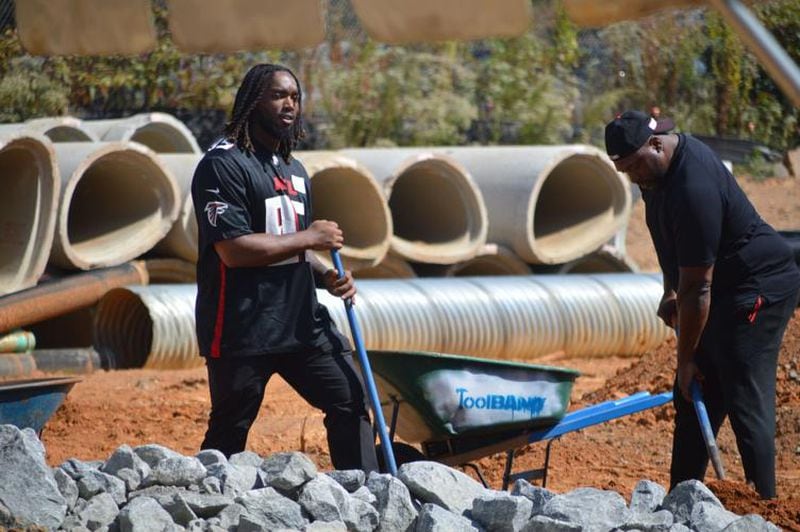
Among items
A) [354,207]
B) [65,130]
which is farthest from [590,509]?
[65,130]

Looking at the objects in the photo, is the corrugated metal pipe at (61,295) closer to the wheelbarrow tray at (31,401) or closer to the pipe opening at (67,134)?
the pipe opening at (67,134)

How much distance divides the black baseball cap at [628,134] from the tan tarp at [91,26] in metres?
1.89

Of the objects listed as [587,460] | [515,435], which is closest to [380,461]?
[515,435]

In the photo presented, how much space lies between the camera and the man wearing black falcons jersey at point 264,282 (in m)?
4.98

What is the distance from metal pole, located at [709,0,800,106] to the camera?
3.33 metres

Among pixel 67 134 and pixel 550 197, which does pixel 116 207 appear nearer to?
pixel 67 134

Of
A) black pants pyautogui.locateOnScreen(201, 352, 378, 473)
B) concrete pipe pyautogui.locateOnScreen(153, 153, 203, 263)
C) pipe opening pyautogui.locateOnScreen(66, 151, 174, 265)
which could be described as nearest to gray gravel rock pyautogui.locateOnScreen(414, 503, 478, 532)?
black pants pyautogui.locateOnScreen(201, 352, 378, 473)

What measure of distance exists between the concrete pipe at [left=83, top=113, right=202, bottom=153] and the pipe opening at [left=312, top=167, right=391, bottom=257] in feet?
5.72

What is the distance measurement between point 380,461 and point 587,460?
1960mm

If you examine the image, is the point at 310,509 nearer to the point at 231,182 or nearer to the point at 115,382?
the point at 231,182

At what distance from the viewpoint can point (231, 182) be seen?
4984 millimetres

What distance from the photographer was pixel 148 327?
11000 millimetres

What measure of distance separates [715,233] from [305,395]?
159 cm

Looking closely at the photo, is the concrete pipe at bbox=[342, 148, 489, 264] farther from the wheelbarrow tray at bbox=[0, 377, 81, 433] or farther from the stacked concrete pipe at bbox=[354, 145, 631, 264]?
the wheelbarrow tray at bbox=[0, 377, 81, 433]
